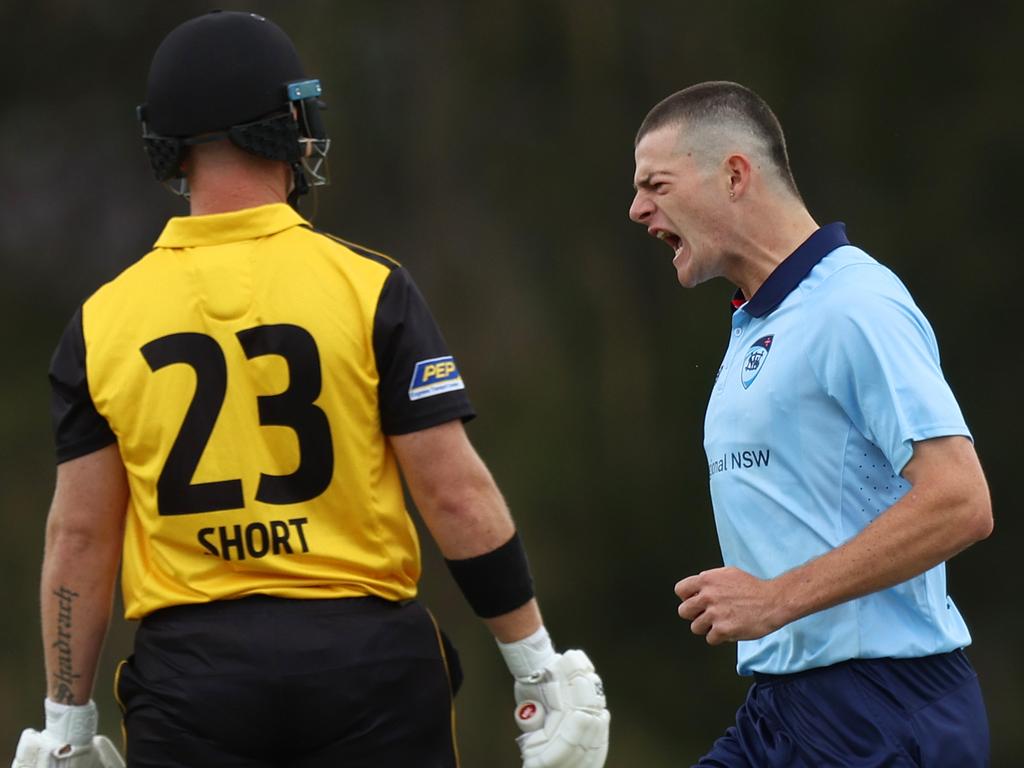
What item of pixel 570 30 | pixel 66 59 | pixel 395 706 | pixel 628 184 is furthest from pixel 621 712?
pixel 395 706

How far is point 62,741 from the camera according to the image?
9.94 feet

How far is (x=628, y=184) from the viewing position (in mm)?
7172

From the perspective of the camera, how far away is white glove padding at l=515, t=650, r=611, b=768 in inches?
117

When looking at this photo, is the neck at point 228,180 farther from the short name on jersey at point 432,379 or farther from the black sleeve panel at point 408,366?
the short name on jersey at point 432,379

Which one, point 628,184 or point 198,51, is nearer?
point 198,51

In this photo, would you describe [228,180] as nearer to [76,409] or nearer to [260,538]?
[76,409]

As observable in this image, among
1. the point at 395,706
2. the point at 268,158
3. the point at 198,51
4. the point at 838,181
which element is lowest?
the point at 838,181

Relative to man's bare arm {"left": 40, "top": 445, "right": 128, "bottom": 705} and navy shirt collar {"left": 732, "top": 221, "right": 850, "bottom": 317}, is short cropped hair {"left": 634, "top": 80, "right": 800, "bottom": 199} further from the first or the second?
man's bare arm {"left": 40, "top": 445, "right": 128, "bottom": 705}

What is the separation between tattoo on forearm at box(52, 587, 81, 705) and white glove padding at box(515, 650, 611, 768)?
2.57ft

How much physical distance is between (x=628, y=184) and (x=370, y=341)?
A: 4.53m

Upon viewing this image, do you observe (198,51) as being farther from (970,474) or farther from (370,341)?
(970,474)

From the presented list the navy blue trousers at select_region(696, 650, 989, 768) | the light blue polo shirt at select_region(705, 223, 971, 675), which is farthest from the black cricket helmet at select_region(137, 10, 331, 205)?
the navy blue trousers at select_region(696, 650, 989, 768)

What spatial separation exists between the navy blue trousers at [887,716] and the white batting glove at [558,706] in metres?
0.35

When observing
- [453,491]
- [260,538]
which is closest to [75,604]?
[260,538]
